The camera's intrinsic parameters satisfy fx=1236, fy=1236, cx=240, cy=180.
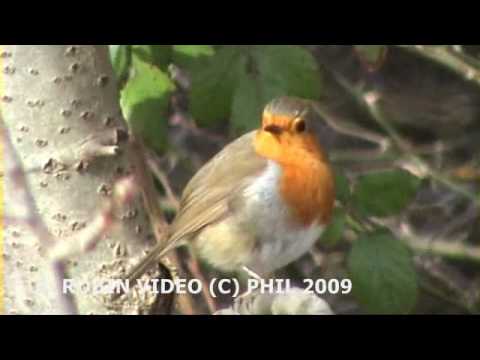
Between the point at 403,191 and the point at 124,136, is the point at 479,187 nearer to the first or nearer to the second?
the point at 403,191

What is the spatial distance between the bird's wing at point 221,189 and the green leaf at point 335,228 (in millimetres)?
118

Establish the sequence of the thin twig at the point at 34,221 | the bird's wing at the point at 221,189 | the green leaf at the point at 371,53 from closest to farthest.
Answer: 1. the thin twig at the point at 34,221
2. the bird's wing at the point at 221,189
3. the green leaf at the point at 371,53

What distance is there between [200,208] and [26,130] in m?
0.25

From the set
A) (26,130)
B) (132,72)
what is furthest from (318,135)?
(26,130)

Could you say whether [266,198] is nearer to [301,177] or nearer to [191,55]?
[301,177]

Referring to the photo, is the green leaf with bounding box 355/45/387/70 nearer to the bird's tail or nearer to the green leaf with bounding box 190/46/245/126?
the green leaf with bounding box 190/46/245/126

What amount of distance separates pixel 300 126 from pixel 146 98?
0.72 ft

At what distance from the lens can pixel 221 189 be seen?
63.6 inches

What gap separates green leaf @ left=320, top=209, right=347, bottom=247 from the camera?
5.32 ft

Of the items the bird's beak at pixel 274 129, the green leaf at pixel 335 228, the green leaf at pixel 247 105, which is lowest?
the green leaf at pixel 335 228

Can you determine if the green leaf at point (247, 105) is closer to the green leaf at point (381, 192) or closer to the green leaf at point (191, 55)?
the green leaf at point (191, 55)

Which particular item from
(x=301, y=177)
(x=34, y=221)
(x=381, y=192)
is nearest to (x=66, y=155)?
(x=34, y=221)

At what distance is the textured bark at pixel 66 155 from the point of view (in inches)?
59.7

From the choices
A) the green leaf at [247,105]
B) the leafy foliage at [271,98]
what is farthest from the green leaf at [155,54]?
the green leaf at [247,105]
